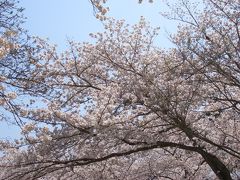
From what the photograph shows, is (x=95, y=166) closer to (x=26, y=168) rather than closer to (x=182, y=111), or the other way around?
(x=26, y=168)

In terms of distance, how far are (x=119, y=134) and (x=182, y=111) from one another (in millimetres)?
1230

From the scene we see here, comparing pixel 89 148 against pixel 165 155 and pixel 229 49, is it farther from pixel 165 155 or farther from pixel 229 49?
pixel 165 155

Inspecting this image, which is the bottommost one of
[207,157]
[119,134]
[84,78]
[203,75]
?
[207,157]

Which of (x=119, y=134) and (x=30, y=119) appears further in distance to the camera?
(x=30, y=119)

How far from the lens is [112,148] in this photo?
8.70 m

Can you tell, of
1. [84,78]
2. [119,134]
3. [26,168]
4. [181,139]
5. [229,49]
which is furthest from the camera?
[84,78]

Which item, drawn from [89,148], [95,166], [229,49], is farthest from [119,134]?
[95,166]

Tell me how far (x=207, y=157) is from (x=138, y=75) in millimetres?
2177

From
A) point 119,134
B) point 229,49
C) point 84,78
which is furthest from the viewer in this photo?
point 84,78

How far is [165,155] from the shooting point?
11.8 m

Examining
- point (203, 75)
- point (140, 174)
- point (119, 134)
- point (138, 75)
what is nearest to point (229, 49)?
point (203, 75)

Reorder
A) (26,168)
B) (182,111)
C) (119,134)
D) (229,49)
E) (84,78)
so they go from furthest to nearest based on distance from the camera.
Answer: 1. (84,78)
2. (229,49)
3. (26,168)
4. (119,134)
5. (182,111)

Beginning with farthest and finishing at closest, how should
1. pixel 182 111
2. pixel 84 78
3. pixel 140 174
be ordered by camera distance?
pixel 140 174 < pixel 84 78 < pixel 182 111

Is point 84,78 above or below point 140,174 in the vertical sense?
above
